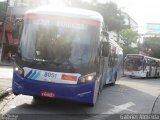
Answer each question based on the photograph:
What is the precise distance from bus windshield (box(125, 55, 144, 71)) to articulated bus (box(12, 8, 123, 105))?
3185cm

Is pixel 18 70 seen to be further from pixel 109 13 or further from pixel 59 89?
pixel 109 13

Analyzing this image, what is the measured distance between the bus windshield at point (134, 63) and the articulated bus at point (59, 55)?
31847 millimetres

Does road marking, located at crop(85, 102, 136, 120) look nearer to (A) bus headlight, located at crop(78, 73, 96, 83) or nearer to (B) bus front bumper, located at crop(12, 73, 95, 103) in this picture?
(B) bus front bumper, located at crop(12, 73, 95, 103)

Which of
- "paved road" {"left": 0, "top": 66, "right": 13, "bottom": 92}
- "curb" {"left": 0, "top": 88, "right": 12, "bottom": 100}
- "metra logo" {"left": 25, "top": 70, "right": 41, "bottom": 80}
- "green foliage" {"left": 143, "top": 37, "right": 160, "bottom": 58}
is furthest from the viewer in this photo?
"green foliage" {"left": 143, "top": 37, "right": 160, "bottom": 58}

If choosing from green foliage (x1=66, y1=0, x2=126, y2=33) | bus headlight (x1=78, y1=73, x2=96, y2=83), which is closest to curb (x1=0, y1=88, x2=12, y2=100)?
bus headlight (x1=78, y1=73, x2=96, y2=83)

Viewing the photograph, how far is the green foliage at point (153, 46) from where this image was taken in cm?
9062

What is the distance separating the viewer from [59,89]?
40.0ft

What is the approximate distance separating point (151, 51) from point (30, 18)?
8110 centimetres

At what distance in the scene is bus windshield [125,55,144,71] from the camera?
44.4 m

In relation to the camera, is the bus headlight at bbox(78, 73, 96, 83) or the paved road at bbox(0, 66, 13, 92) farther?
the paved road at bbox(0, 66, 13, 92)

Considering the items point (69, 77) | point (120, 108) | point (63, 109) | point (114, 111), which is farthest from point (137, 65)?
point (69, 77)

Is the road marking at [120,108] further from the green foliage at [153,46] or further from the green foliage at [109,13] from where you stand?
the green foliage at [153,46]

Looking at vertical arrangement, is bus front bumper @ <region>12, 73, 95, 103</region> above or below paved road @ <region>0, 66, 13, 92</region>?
above

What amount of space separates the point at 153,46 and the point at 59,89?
80.4 m
